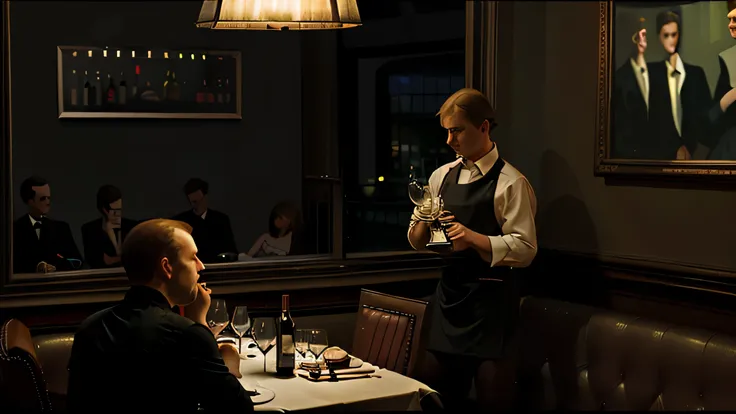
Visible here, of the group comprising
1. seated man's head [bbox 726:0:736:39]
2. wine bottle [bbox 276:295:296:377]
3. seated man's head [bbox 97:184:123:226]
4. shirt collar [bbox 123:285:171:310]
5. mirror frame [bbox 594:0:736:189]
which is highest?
seated man's head [bbox 726:0:736:39]

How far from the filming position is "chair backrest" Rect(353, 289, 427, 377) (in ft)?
11.4

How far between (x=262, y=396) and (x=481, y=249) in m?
1.24

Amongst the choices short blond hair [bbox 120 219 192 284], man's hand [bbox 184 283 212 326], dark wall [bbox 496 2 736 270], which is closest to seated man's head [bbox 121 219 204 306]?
short blond hair [bbox 120 219 192 284]

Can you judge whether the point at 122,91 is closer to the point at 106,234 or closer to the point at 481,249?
the point at 106,234

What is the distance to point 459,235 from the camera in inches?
141

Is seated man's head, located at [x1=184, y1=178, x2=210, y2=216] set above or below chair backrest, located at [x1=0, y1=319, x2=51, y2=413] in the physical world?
above

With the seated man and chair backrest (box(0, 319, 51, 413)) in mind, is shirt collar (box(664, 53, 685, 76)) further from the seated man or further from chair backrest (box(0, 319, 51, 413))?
chair backrest (box(0, 319, 51, 413))

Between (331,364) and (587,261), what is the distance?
1717mm

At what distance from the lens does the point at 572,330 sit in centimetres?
393

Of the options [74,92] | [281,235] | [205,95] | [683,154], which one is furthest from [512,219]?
[74,92]

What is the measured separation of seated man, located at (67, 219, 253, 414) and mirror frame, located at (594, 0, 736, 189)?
7.33ft

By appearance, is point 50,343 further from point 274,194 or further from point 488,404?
point 274,194

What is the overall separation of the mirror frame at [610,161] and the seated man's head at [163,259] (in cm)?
220

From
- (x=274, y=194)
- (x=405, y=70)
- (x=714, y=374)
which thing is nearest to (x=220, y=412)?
(x=714, y=374)
